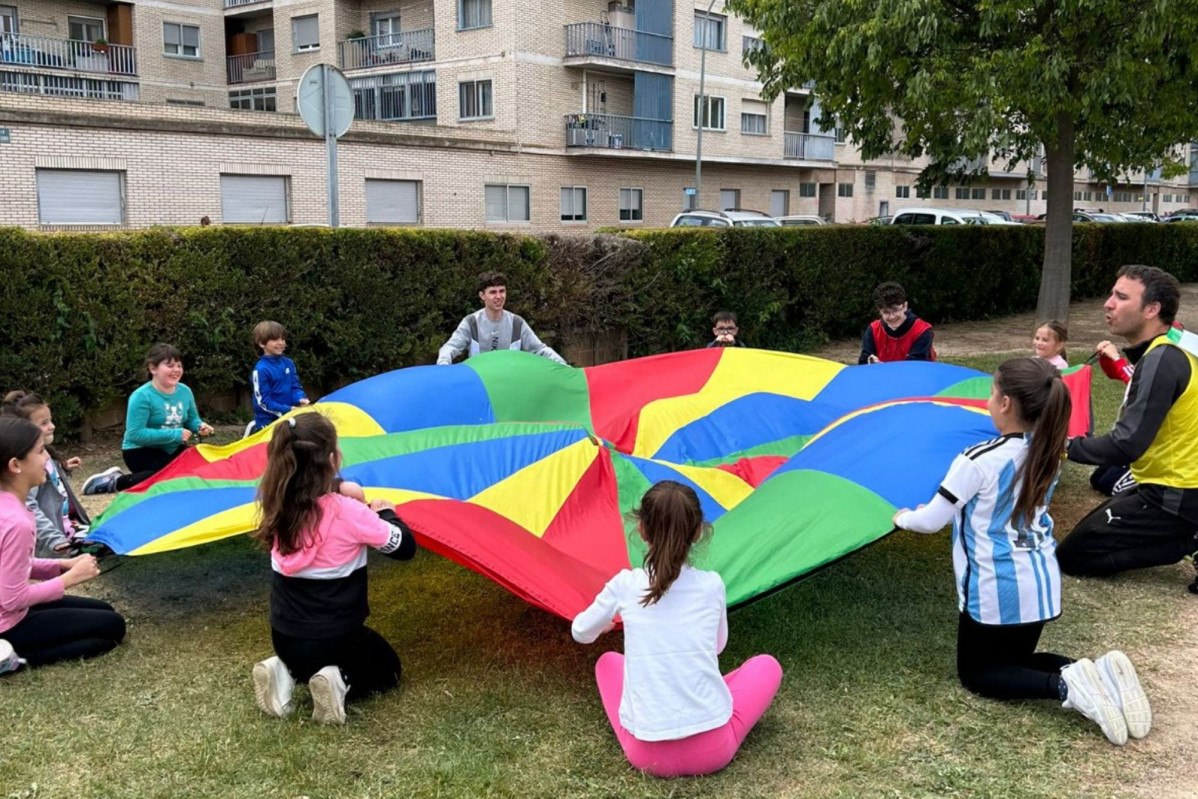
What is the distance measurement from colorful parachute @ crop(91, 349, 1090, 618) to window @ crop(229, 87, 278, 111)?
33239 mm

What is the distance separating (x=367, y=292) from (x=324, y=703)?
596 centimetres

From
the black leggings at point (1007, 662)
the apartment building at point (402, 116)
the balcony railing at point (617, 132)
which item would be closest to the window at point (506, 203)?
the apartment building at point (402, 116)

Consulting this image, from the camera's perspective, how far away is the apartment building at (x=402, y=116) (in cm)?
2350

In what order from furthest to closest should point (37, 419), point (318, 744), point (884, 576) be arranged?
1. point (884, 576)
2. point (37, 419)
3. point (318, 744)

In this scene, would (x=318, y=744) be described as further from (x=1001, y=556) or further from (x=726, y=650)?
(x=1001, y=556)

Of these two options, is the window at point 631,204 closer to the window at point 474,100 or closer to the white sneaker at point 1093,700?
the window at point 474,100

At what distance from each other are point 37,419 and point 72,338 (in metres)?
3.21

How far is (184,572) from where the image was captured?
558cm

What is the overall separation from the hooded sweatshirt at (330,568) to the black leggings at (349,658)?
0.11 feet

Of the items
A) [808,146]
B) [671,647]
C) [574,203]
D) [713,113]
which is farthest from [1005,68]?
[808,146]

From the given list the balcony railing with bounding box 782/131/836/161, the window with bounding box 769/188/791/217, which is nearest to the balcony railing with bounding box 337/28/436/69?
the balcony railing with bounding box 782/131/836/161

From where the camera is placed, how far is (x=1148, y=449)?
520 cm

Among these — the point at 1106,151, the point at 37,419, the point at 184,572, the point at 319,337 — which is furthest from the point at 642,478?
the point at 1106,151

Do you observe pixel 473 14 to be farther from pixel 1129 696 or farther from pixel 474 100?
pixel 1129 696
